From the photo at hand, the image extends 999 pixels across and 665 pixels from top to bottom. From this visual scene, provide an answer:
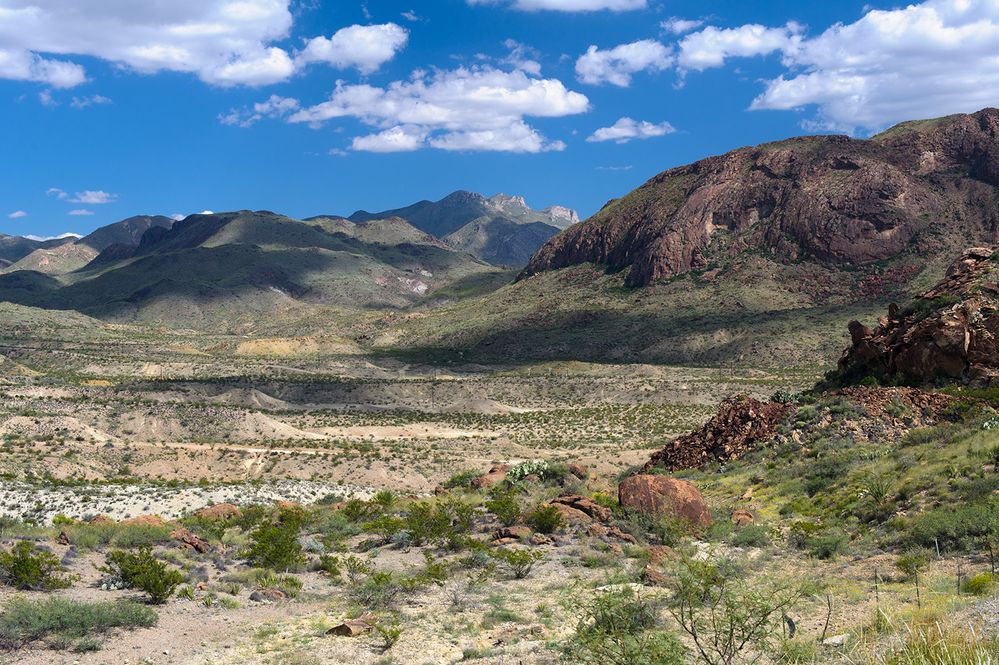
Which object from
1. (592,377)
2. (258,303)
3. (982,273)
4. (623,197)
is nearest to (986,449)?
(982,273)

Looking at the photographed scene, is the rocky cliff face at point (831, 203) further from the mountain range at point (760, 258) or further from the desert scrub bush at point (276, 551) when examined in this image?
the desert scrub bush at point (276, 551)

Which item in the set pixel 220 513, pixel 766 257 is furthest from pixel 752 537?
pixel 766 257

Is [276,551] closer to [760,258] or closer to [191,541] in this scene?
[191,541]

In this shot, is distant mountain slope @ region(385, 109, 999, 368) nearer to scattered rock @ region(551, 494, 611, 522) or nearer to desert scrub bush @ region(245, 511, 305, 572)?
scattered rock @ region(551, 494, 611, 522)

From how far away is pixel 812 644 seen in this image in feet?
25.6

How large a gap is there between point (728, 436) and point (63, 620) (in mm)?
20763

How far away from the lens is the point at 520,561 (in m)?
14.1

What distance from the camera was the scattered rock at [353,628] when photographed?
35.8ft

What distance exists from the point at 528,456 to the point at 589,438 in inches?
A: 321

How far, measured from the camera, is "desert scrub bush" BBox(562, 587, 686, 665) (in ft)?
24.0

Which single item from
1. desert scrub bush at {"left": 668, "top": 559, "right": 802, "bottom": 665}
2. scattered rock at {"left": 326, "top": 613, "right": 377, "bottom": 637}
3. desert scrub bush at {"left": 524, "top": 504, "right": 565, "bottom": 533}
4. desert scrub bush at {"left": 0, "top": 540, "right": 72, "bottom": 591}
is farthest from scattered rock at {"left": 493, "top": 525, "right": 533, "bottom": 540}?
desert scrub bush at {"left": 0, "top": 540, "right": 72, "bottom": 591}

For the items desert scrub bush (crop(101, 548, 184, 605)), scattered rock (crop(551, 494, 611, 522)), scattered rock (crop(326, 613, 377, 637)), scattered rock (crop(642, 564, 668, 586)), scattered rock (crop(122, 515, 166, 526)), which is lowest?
scattered rock (crop(551, 494, 611, 522))

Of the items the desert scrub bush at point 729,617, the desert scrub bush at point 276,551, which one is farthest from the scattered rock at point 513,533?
the desert scrub bush at point 729,617

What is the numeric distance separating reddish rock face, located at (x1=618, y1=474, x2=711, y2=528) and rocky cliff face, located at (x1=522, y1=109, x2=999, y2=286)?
110932mm
